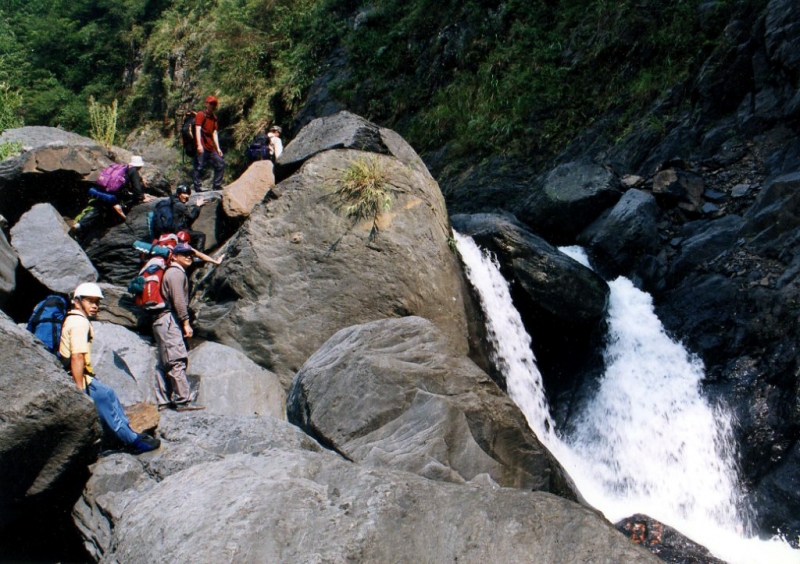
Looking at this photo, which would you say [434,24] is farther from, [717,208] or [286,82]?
[717,208]

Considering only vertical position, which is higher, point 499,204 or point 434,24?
point 434,24

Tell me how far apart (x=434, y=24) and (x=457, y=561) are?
18657 mm

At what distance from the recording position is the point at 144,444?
23.3ft

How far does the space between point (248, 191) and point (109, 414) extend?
6.62 meters

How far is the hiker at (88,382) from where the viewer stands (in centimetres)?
697

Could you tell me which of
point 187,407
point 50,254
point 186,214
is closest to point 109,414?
point 187,407

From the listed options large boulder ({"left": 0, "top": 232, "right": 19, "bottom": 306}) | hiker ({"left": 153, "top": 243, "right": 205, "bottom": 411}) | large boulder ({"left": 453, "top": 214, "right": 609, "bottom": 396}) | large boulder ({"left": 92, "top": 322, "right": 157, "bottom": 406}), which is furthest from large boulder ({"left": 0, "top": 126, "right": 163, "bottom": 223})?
large boulder ({"left": 453, "top": 214, "right": 609, "bottom": 396})

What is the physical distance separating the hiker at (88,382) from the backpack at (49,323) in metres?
0.15

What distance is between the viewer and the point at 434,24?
20.6m

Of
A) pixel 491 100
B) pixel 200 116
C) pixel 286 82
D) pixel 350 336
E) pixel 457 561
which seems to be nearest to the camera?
pixel 457 561

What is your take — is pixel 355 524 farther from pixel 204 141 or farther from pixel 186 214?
pixel 204 141

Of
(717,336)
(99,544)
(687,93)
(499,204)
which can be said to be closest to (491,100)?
(499,204)

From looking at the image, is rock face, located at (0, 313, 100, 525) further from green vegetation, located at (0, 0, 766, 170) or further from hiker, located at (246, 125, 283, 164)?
green vegetation, located at (0, 0, 766, 170)

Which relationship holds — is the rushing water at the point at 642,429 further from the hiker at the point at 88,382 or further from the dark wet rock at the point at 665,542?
the hiker at the point at 88,382
